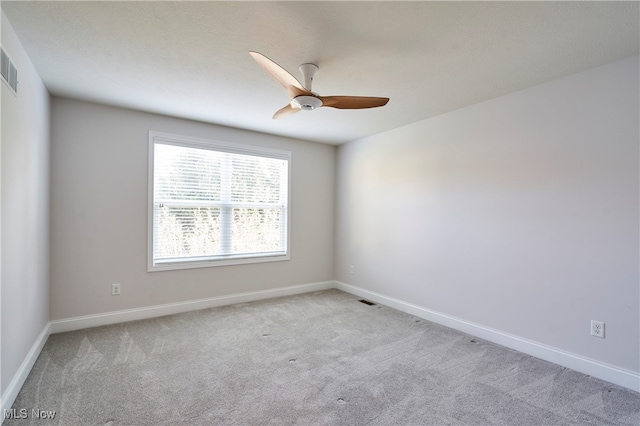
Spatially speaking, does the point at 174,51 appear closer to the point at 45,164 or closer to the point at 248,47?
the point at 248,47

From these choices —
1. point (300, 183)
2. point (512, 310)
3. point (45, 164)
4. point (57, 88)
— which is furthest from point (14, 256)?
point (512, 310)

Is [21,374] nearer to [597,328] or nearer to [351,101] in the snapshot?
[351,101]

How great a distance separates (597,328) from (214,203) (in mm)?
4197

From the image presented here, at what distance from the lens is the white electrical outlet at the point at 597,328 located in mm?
2453

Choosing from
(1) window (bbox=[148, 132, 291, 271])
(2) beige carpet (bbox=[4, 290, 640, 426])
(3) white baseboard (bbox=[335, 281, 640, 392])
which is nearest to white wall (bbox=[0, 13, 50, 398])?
(2) beige carpet (bbox=[4, 290, 640, 426])

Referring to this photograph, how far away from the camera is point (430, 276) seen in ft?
12.4

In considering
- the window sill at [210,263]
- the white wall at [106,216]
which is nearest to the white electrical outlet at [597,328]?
the window sill at [210,263]

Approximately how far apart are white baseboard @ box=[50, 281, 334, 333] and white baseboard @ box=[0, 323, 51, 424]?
0.28 m

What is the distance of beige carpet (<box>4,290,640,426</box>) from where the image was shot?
6.44 feet

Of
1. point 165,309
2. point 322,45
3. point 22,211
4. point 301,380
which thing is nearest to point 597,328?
point 301,380

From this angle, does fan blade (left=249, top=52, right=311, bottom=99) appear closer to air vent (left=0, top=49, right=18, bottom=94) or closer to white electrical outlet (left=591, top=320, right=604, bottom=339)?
air vent (left=0, top=49, right=18, bottom=94)

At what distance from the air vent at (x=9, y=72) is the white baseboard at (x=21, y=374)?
1961mm

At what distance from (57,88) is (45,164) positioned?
754 mm

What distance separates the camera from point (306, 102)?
2.33m
